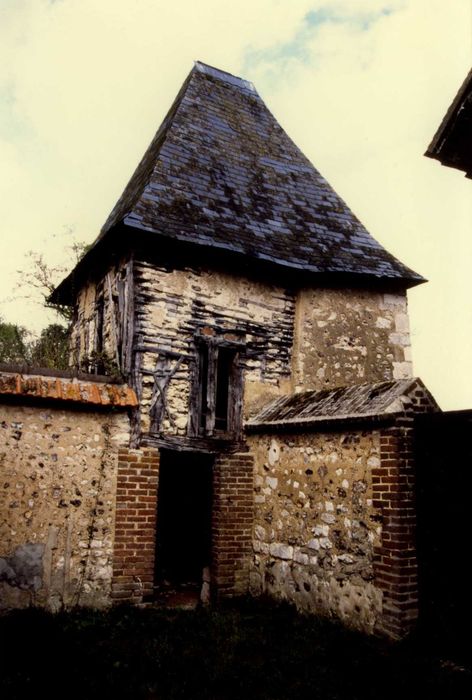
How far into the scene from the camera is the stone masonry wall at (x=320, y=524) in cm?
575

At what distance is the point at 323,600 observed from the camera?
6211mm

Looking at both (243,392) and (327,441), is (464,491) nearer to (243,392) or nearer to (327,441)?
(327,441)

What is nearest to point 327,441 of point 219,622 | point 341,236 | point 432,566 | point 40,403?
point 432,566

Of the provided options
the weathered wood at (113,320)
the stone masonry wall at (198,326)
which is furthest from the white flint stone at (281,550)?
the weathered wood at (113,320)

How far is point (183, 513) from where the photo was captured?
10047 millimetres

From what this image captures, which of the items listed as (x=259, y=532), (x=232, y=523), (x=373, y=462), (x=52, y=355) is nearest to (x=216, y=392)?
(x=232, y=523)

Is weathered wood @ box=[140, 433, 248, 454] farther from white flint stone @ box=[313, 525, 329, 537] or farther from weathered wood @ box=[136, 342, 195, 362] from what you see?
white flint stone @ box=[313, 525, 329, 537]

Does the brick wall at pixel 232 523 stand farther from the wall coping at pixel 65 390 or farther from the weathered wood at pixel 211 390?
the wall coping at pixel 65 390

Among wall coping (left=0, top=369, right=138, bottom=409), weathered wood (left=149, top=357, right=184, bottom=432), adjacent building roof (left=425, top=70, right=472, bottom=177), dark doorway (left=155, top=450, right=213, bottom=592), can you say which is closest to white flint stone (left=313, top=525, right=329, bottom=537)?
weathered wood (left=149, top=357, right=184, bottom=432)

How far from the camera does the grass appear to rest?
4.33 meters

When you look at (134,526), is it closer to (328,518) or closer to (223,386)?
(328,518)

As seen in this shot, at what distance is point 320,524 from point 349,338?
3.58m

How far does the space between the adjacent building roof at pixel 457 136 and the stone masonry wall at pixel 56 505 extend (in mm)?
4943

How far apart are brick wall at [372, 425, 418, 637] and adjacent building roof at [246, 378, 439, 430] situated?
0.29m
